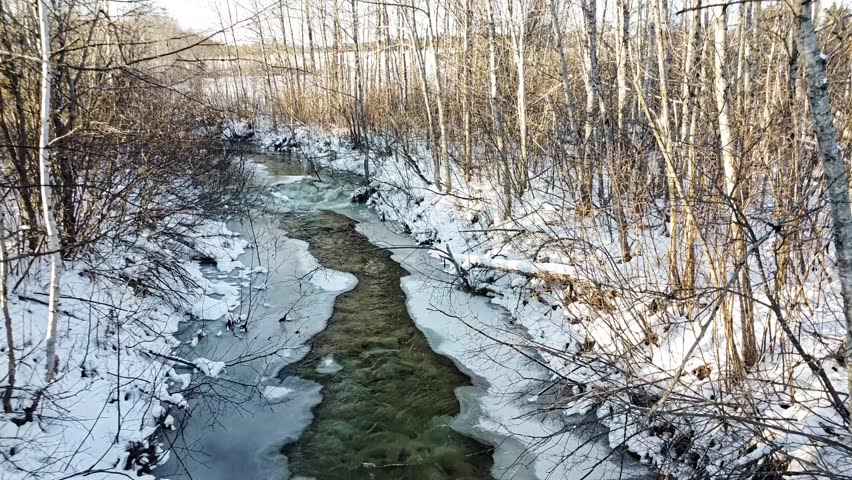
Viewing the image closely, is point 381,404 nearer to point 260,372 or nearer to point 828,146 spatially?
point 260,372

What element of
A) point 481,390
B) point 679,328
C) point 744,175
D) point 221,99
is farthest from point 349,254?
point 221,99

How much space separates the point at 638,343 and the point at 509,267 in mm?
2648

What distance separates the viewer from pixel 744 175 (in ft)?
12.5

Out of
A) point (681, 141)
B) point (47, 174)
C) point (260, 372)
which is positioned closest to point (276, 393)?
point (260, 372)

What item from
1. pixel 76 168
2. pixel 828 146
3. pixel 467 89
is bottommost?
→ pixel 76 168

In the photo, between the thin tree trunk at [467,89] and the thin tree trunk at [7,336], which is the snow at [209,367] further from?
the thin tree trunk at [467,89]

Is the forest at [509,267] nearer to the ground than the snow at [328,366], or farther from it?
farther from it

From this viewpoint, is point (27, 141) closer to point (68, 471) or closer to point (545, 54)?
point (68, 471)

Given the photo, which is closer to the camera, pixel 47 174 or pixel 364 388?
pixel 47 174

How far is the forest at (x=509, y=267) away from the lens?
3.66 m

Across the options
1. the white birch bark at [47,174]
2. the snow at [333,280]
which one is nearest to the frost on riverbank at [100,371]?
the white birch bark at [47,174]

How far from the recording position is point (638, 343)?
4.91 m

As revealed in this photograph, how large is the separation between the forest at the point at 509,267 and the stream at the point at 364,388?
0.04m

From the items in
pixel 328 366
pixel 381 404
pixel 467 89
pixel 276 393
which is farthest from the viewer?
pixel 467 89
